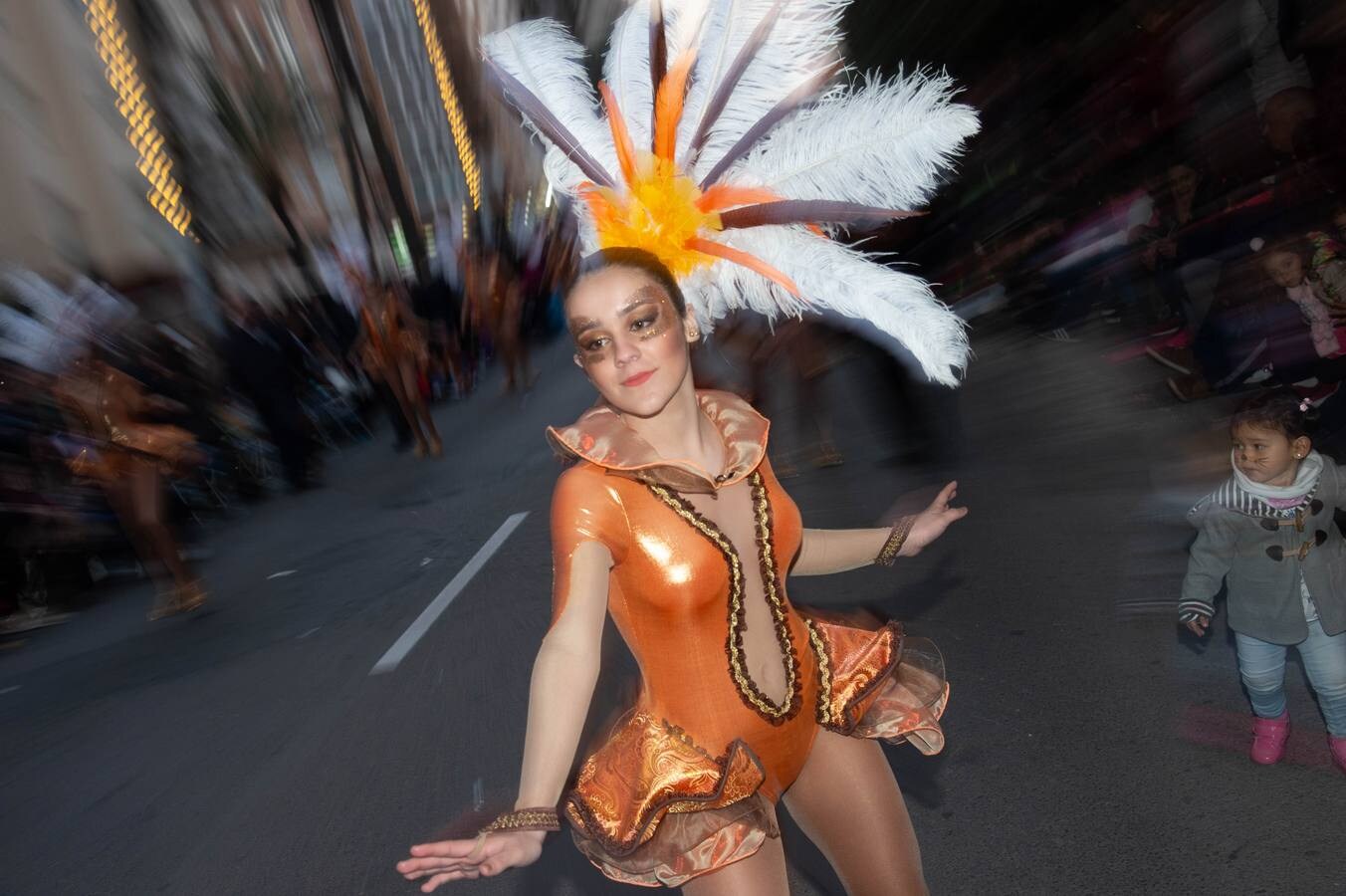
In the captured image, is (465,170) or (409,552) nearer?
(409,552)

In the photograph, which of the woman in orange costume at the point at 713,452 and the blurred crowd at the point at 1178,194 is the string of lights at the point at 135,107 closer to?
the blurred crowd at the point at 1178,194

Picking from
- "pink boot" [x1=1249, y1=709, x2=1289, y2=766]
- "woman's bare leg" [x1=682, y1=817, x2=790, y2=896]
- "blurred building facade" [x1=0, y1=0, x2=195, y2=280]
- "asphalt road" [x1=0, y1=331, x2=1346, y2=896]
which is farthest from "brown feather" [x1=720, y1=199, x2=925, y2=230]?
"blurred building facade" [x1=0, y1=0, x2=195, y2=280]

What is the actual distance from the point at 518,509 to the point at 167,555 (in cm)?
284

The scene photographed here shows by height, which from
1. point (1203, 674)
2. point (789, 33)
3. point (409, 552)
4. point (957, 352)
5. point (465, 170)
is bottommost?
point (1203, 674)

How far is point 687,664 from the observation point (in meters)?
1.92

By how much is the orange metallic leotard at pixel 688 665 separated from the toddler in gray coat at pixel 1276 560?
1.59 m

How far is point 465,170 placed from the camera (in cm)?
1692

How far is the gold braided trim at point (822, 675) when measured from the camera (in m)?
2.05

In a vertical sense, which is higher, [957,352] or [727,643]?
[957,352]

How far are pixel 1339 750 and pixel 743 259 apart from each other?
2.50 m

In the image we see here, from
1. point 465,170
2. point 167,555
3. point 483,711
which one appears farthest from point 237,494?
point 483,711

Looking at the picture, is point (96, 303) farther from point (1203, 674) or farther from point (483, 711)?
point (1203, 674)

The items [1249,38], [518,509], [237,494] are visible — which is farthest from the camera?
[237,494]

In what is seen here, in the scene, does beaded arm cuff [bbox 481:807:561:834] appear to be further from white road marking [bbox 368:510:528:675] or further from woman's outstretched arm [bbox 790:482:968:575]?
white road marking [bbox 368:510:528:675]
